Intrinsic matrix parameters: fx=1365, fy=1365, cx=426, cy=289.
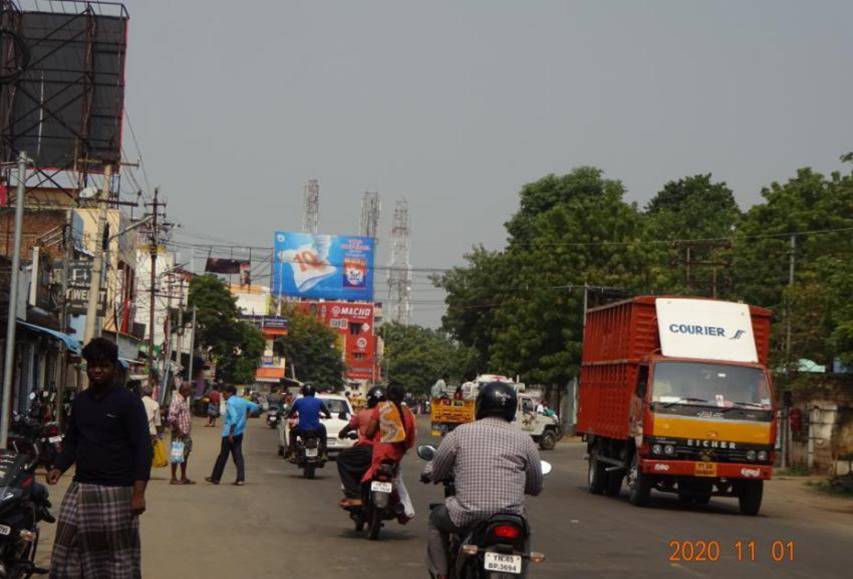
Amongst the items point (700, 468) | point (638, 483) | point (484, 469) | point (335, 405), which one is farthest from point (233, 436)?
point (484, 469)

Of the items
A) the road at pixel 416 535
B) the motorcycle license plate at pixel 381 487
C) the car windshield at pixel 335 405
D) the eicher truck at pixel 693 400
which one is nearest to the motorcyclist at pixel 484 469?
the road at pixel 416 535

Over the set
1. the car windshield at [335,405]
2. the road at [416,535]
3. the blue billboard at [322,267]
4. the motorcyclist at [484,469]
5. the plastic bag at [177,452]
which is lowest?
the road at [416,535]

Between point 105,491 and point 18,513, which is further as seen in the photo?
point 18,513

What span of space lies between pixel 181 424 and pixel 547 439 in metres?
27.9

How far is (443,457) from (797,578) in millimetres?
5860

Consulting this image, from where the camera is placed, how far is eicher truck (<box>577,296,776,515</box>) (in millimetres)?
21016

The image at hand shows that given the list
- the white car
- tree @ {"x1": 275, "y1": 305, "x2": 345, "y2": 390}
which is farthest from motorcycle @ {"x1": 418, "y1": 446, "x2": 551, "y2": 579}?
tree @ {"x1": 275, "y1": 305, "x2": 345, "y2": 390}

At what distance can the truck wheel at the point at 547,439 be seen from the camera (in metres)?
50.2

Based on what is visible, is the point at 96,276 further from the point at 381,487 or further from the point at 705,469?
the point at 381,487

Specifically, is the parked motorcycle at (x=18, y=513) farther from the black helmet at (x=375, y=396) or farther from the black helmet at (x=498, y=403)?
the black helmet at (x=375, y=396)

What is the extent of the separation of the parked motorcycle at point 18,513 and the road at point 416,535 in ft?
5.83

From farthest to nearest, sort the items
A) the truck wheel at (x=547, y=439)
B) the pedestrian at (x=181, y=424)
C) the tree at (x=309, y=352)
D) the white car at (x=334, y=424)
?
the tree at (x=309, y=352) < the truck wheel at (x=547, y=439) < the white car at (x=334, y=424) < the pedestrian at (x=181, y=424)

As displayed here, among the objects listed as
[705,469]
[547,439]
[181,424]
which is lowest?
[547,439]
